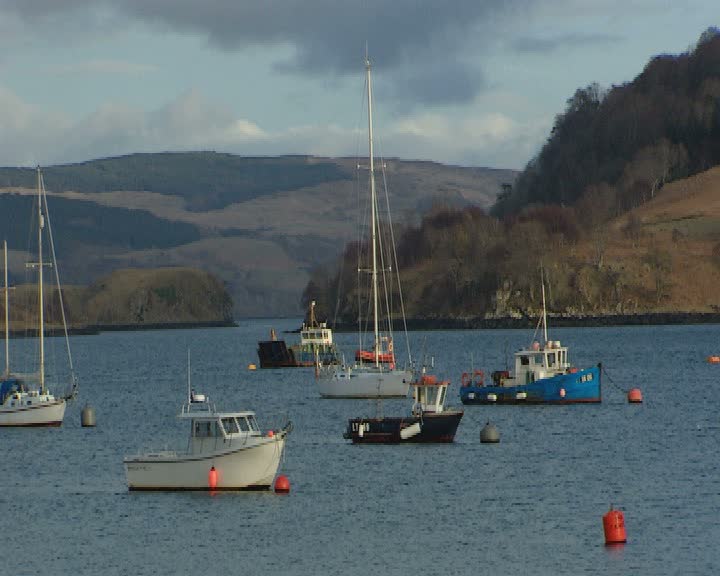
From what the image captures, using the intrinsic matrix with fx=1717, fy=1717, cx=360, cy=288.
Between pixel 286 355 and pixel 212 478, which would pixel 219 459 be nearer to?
pixel 212 478

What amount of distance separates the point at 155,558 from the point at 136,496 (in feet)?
36.6

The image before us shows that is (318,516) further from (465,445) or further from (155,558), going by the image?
(465,445)

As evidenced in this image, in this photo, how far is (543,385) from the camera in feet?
332

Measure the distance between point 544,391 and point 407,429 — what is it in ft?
83.6

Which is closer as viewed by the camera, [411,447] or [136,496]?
[136,496]

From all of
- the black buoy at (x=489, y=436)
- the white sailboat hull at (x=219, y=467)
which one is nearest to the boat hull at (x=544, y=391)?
the black buoy at (x=489, y=436)

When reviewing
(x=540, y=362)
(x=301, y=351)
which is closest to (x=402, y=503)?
(x=540, y=362)

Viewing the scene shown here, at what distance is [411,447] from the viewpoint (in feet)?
256

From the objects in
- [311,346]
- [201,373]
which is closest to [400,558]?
[201,373]

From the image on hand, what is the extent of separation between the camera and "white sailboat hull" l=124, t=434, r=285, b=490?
201ft

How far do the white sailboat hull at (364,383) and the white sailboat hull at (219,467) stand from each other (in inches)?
1669

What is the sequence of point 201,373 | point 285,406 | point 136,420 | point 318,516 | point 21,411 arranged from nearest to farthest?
point 318,516 < point 21,411 < point 136,420 < point 285,406 < point 201,373

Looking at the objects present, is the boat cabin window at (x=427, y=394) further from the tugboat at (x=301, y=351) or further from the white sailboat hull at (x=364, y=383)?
the tugboat at (x=301, y=351)

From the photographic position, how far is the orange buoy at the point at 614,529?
2067 inches
